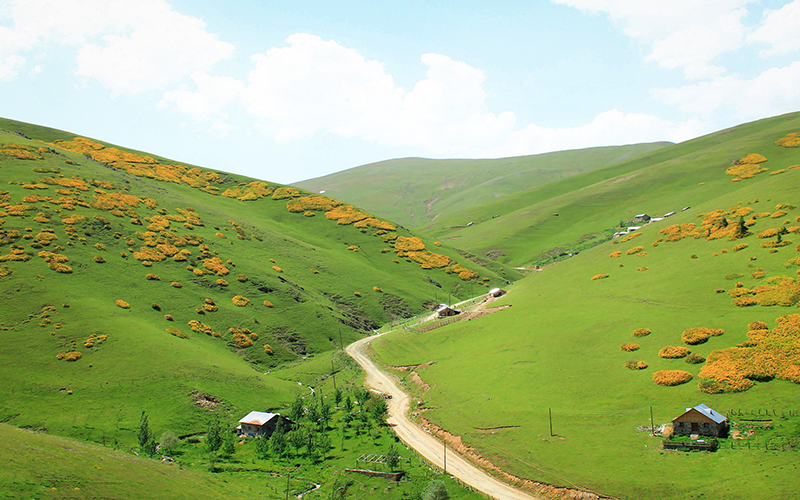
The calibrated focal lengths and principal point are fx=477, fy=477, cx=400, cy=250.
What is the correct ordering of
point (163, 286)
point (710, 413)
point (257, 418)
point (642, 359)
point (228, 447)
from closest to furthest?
point (710, 413) → point (228, 447) → point (257, 418) → point (642, 359) → point (163, 286)

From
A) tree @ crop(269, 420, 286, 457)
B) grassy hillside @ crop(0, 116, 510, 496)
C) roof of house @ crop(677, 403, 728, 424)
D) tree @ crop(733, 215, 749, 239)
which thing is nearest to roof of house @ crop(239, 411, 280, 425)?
tree @ crop(269, 420, 286, 457)

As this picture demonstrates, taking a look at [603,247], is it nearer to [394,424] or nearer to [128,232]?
[394,424]

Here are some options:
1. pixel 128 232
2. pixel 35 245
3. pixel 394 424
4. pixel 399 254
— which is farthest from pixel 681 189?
pixel 35 245

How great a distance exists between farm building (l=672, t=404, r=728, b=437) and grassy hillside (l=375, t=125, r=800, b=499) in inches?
66.6

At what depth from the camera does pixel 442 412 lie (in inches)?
2633

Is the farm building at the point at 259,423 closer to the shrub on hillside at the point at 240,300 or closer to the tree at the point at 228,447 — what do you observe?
the tree at the point at 228,447

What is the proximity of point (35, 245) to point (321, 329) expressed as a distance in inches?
2167

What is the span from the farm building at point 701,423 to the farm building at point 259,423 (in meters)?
46.3

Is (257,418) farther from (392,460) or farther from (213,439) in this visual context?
(392,460)

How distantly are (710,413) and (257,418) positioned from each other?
51.8m

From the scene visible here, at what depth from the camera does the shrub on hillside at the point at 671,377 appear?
55656 millimetres

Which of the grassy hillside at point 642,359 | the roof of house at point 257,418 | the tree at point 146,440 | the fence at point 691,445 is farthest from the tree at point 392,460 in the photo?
the fence at point 691,445

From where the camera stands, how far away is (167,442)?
5444 cm

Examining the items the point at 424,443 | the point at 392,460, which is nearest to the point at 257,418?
the point at 392,460
